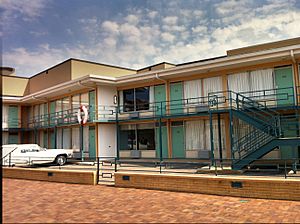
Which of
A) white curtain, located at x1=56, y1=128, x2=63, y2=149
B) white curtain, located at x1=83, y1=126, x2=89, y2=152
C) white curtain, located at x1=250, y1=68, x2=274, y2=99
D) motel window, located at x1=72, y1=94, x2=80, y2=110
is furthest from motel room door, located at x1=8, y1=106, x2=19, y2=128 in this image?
white curtain, located at x1=250, y1=68, x2=274, y2=99

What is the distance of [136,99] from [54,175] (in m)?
7.95

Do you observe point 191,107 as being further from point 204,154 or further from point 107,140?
point 107,140

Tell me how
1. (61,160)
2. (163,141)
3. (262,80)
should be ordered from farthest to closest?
(61,160) < (163,141) < (262,80)

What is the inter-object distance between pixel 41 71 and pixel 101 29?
15271 millimetres

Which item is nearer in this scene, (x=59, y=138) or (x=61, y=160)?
(x=61, y=160)

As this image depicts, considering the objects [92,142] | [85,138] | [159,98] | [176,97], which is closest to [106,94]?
[92,142]

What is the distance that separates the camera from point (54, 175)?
12891mm

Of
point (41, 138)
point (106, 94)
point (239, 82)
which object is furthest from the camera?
point (41, 138)

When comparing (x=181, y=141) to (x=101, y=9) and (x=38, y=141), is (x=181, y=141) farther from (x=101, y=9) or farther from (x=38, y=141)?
(x=38, y=141)

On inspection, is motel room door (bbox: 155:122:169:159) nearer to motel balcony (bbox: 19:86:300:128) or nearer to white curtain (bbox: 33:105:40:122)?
motel balcony (bbox: 19:86:300:128)

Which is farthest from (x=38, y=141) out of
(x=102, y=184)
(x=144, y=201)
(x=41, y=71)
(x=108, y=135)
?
(x=144, y=201)

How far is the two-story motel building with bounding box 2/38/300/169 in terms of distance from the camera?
13711mm

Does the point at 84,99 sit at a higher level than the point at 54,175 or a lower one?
higher

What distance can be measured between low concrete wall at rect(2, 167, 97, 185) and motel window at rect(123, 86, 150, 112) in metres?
7.57
